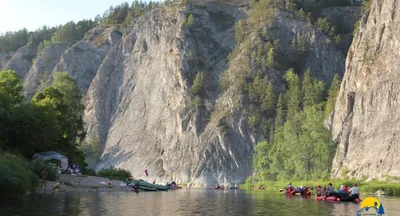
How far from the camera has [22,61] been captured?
169 metres

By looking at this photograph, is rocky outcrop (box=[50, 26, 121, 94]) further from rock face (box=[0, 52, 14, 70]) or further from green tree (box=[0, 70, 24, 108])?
green tree (box=[0, 70, 24, 108])

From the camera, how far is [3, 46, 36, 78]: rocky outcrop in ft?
542

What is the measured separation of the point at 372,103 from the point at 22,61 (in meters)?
132

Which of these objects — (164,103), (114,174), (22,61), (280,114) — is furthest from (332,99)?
(22,61)


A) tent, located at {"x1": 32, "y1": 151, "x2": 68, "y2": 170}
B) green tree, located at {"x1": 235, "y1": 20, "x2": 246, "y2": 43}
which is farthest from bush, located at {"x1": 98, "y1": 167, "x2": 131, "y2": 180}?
green tree, located at {"x1": 235, "y1": 20, "x2": 246, "y2": 43}

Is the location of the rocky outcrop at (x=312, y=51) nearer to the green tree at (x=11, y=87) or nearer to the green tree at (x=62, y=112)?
the green tree at (x=62, y=112)

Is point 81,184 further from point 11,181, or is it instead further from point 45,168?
point 11,181

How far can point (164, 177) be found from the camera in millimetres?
107062

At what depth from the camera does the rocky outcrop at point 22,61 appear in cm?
16525

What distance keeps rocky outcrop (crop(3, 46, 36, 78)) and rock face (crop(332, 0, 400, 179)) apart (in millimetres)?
119392

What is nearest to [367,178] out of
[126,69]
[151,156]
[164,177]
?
[164,177]

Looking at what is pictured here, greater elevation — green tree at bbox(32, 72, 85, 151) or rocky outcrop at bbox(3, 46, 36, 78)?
rocky outcrop at bbox(3, 46, 36, 78)

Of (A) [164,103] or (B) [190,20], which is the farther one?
(B) [190,20]

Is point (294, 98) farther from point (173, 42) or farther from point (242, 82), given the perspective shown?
point (173, 42)
